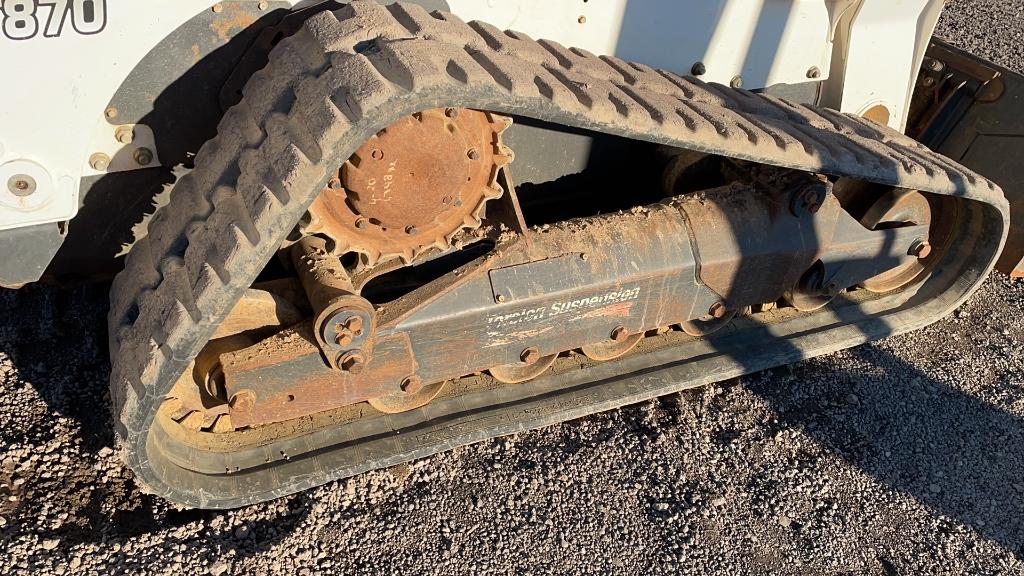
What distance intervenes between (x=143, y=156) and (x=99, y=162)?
11 centimetres

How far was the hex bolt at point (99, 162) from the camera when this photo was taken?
2.19m

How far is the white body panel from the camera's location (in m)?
2.03

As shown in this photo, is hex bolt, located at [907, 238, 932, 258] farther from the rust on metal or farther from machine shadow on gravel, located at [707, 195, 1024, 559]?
the rust on metal

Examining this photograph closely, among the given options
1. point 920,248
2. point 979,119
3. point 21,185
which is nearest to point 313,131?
point 21,185

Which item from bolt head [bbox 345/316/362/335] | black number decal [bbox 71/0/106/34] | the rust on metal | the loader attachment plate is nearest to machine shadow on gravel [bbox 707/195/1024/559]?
the loader attachment plate

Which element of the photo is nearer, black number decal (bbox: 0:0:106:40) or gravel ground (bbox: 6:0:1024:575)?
black number decal (bbox: 0:0:106:40)

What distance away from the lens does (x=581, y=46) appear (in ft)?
8.43

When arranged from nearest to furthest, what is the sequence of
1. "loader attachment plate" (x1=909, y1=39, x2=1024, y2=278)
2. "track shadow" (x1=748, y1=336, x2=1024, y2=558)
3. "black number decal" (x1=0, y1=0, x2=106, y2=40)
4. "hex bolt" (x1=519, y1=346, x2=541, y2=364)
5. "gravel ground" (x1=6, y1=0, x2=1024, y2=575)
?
"black number decal" (x1=0, y1=0, x2=106, y2=40) → "gravel ground" (x1=6, y1=0, x2=1024, y2=575) → "hex bolt" (x1=519, y1=346, x2=541, y2=364) → "track shadow" (x1=748, y1=336, x2=1024, y2=558) → "loader attachment plate" (x1=909, y1=39, x2=1024, y2=278)

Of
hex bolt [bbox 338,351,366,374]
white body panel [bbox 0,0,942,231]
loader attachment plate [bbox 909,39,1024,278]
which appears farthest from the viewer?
loader attachment plate [bbox 909,39,1024,278]

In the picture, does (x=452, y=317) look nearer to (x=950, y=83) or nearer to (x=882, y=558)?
(x=882, y=558)

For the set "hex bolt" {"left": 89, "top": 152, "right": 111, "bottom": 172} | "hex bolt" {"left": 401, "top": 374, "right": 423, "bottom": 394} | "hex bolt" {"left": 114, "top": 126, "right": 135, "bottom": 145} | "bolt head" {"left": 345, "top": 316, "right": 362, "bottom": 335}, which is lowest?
"hex bolt" {"left": 401, "top": 374, "right": 423, "bottom": 394}

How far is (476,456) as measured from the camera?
9.32 ft

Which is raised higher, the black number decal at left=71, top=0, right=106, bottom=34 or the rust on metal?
the black number decal at left=71, top=0, right=106, bottom=34

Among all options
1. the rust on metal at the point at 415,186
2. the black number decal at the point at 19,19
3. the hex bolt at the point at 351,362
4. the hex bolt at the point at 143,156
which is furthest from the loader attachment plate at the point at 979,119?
the black number decal at the point at 19,19
